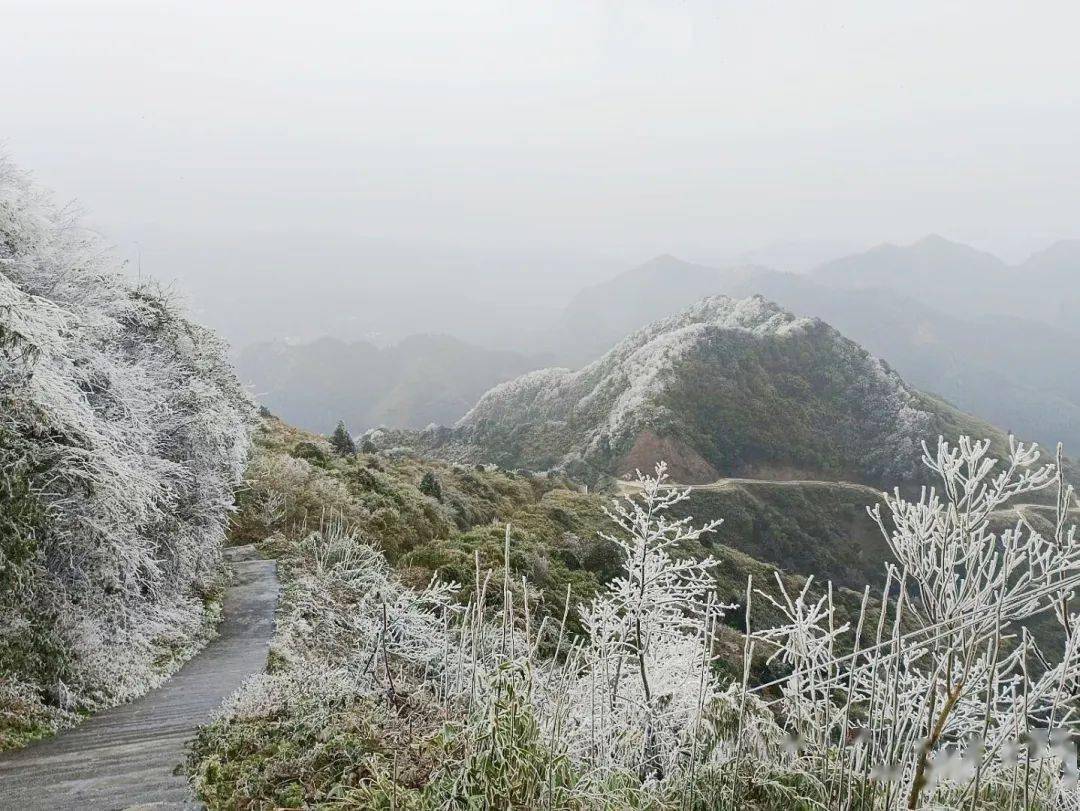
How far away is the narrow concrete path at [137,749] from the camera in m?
4.46

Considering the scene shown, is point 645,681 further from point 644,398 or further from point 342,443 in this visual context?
point 644,398

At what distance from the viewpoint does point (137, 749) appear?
17.5 feet

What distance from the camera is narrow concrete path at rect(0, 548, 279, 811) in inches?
176

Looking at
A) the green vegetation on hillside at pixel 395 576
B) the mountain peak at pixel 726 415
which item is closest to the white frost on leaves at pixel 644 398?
the mountain peak at pixel 726 415

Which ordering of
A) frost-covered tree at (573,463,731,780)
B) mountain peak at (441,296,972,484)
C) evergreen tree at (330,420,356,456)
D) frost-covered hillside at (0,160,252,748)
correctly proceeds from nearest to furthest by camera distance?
1. frost-covered tree at (573,463,731,780)
2. frost-covered hillside at (0,160,252,748)
3. evergreen tree at (330,420,356,456)
4. mountain peak at (441,296,972,484)

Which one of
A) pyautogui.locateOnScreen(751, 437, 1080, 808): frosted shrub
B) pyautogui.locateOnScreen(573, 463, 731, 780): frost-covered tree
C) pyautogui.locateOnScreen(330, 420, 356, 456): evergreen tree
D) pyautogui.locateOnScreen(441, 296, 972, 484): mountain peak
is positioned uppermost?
pyautogui.locateOnScreen(751, 437, 1080, 808): frosted shrub

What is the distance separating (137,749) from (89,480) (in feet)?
9.16

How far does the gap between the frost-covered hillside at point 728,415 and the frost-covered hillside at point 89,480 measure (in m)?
68.8

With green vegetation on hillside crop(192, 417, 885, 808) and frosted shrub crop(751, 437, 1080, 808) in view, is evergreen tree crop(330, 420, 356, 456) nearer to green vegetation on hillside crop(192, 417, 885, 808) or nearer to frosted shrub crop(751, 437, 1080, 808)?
green vegetation on hillside crop(192, 417, 885, 808)

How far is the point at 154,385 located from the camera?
30.6ft

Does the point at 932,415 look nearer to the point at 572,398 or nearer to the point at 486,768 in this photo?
the point at 572,398

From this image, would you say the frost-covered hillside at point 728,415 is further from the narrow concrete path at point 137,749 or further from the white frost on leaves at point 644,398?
the narrow concrete path at point 137,749

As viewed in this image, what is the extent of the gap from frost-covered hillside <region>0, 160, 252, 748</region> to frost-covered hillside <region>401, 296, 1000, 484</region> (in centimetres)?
6882

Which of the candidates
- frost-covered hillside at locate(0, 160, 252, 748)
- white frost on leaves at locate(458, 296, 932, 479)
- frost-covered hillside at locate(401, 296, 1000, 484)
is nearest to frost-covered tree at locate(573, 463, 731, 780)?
frost-covered hillside at locate(0, 160, 252, 748)
